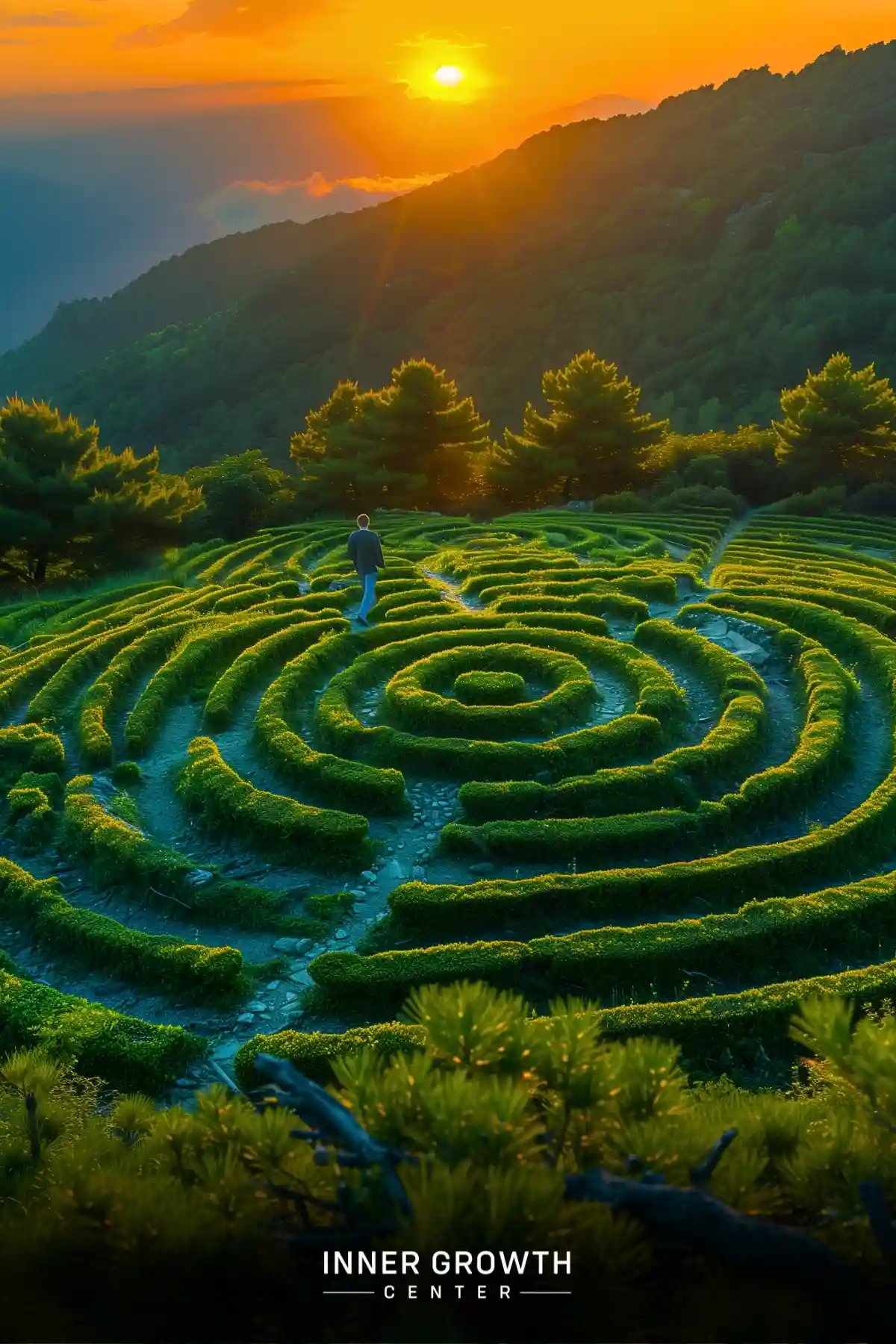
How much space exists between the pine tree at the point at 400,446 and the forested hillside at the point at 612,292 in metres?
81.1

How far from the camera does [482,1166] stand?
11.5ft

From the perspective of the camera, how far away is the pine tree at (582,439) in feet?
166

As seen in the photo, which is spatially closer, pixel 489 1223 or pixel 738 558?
pixel 489 1223

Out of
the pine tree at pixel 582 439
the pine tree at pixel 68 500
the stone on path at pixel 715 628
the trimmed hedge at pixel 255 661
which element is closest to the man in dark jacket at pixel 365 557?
the trimmed hedge at pixel 255 661

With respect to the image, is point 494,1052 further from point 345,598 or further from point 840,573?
point 840,573

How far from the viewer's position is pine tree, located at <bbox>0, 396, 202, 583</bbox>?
4025 centimetres

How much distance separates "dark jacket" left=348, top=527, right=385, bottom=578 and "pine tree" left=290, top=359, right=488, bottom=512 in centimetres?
2690

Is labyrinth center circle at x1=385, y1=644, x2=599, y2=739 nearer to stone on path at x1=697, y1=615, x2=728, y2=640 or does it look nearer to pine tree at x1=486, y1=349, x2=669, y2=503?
stone on path at x1=697, y1=615, x2=728, y2=640

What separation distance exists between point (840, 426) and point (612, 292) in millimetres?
126093

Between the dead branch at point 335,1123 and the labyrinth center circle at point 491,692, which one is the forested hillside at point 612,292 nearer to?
the labyrinth center circle at point 491,692


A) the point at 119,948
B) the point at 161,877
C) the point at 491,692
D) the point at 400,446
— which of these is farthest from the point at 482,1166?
the point at 400,446

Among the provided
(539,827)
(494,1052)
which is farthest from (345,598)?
(494,1052)

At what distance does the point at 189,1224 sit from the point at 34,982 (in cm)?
906

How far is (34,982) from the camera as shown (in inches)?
447
